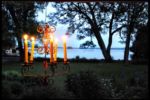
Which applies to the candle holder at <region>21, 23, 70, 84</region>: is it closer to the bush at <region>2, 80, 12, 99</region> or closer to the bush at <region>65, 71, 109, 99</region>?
the bush at <region>65, 71, 109, 99</region>

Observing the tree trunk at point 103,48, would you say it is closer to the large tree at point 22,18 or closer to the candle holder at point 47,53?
the large tree at point 22,18

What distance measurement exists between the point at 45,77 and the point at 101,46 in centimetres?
281

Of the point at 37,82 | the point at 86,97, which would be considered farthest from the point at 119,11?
the point at 86,97

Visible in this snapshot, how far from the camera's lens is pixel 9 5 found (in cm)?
687

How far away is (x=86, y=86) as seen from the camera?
4559mm

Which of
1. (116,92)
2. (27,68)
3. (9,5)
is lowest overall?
(116,92)

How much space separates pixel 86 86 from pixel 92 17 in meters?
4.61

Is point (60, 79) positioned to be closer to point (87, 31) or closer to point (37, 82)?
point (37, 82)

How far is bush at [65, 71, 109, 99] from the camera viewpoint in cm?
450

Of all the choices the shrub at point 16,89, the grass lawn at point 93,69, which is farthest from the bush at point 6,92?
the grass lawn at point 93,69

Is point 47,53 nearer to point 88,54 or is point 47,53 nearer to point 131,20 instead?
point 88,54

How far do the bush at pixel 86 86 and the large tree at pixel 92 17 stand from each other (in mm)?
3057

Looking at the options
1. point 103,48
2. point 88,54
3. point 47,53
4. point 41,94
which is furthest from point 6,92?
point 103,48

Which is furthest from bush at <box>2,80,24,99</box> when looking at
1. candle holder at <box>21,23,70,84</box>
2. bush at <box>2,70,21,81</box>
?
candle holder at <box>21,23,70,84</box>
